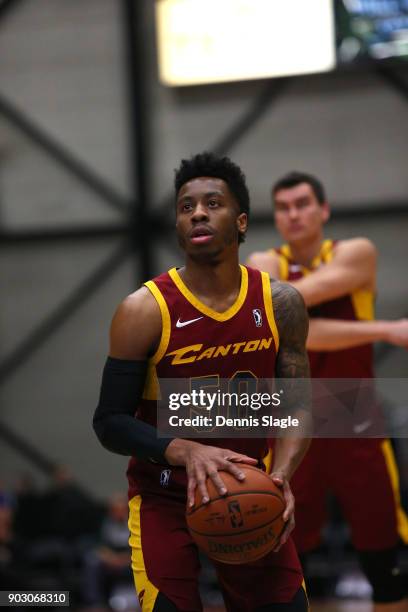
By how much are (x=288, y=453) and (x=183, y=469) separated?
0.42 meters

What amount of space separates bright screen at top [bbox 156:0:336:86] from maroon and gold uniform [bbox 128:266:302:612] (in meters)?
8.31

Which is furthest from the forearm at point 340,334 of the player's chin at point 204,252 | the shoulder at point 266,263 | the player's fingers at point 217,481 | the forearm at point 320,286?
the player's fingers at point 217,481

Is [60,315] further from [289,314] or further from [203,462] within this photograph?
[203,462]

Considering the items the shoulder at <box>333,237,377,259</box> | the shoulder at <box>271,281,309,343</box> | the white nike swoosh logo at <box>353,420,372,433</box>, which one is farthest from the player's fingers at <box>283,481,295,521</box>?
the shoulder at <box>333,237,377,259</box>

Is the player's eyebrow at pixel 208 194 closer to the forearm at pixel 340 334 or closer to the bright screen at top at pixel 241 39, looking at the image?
the forearm at pixel 340 334

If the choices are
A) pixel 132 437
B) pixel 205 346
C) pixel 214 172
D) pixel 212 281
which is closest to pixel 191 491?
pixel 132 437

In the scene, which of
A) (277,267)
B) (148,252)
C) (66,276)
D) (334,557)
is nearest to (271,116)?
(148,252)

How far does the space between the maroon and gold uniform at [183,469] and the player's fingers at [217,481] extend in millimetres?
373

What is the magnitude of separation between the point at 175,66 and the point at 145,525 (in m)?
9.36

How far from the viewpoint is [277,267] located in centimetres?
577

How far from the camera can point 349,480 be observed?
5.62 meters

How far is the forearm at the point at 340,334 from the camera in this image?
5520 mm

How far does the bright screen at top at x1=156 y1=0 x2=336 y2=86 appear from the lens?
11844 mm

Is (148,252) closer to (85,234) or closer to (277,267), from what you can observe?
(85,234)
